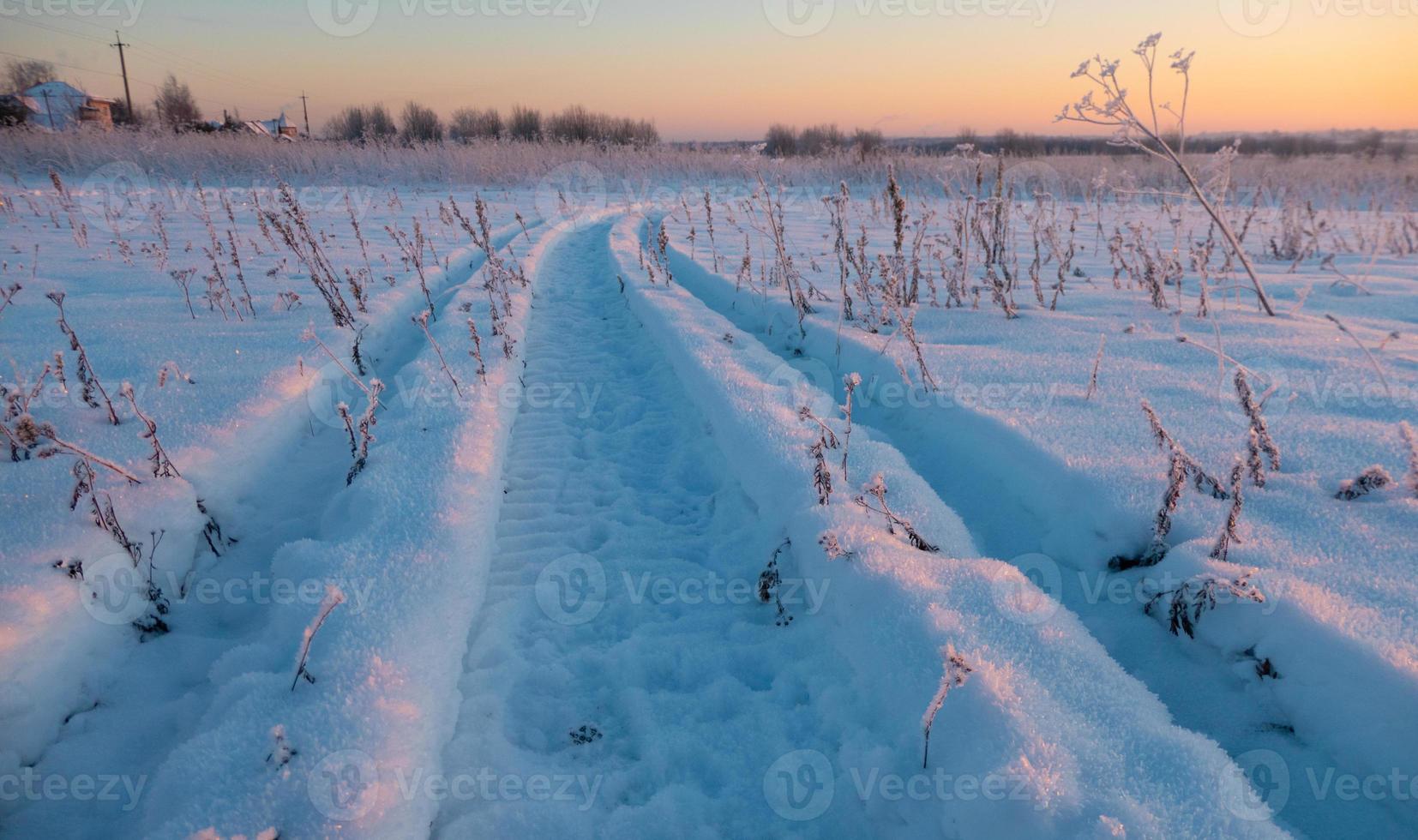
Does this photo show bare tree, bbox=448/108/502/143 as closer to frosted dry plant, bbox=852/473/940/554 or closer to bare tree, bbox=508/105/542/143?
bare tree, bbox=508/105/542/143

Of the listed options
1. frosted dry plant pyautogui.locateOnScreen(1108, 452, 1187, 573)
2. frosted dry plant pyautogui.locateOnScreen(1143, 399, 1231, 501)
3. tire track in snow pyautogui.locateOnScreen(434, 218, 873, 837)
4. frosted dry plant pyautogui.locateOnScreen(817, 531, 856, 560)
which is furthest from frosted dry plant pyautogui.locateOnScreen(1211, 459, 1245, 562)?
tire track in snow pyautogui.locateOnScreen(434, 218, 873, 837)

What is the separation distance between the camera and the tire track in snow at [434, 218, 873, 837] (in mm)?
1562

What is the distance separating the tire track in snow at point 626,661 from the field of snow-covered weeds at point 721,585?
1 centimetres

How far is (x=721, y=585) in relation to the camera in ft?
7.57

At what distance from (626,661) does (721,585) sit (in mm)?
478

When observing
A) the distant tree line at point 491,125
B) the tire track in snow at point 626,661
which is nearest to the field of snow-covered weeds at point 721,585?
the tire track in snow at point 626,661

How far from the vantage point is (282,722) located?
4.95 feet

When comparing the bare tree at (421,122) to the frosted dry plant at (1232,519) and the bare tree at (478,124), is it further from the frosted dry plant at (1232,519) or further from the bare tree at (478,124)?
the frosted dry plant at (1232,519)

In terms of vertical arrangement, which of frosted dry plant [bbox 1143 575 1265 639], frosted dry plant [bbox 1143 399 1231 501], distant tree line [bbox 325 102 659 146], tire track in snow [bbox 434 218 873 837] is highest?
distant tree line [bbox 325 102 659 146]

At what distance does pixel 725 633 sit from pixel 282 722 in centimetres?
120

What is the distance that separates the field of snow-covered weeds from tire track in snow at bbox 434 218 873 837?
0.04 ft

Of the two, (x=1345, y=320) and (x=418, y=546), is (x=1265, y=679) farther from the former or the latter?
(x=1345, y=320)

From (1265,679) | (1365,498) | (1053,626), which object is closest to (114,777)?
(1053,626)

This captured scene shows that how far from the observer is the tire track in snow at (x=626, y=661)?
5.12ft
